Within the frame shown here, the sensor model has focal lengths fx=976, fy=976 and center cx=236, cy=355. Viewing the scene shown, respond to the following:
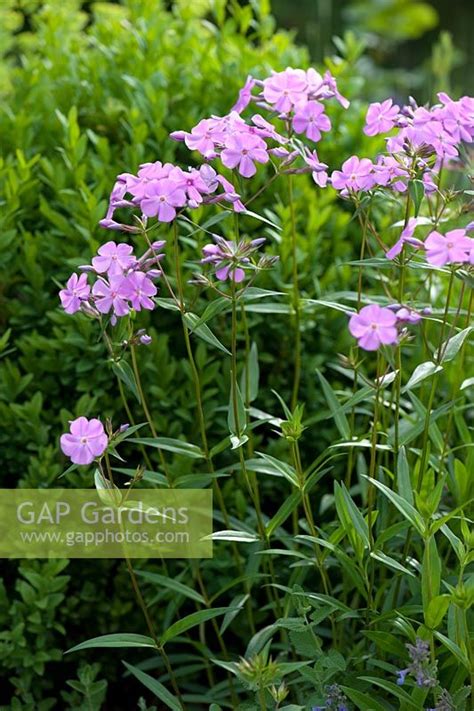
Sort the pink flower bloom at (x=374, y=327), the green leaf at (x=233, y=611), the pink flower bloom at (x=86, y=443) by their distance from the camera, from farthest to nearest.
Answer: the green leaf at (x=233, y=611) → the pink flower bloom at (x=86, y=443) → the pink flower bloom at (x=374, y=327)

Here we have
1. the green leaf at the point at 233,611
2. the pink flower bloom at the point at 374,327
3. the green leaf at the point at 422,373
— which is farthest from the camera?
the green leaf at the point at 233,611

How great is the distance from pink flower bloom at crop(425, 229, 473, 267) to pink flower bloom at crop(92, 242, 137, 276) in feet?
1.53

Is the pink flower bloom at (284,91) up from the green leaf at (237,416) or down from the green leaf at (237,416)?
up

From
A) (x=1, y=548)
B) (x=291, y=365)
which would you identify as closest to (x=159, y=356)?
(x=291, y=365)

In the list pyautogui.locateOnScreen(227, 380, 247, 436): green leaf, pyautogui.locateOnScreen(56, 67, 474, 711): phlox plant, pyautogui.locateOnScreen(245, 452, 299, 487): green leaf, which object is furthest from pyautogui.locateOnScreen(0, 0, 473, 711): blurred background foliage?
pyautogui.locateOnScreen(227, 380, 247, 436): green leaf

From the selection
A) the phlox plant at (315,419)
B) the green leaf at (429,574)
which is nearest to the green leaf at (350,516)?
the phlox plant at (315,419)

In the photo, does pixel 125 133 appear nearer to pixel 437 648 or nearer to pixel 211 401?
pixel 211 401

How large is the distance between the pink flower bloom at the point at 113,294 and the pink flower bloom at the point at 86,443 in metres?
0.18

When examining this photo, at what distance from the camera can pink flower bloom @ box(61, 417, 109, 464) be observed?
148 cm

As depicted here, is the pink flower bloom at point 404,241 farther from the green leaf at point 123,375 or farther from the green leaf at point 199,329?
the green leaf at point 123,375

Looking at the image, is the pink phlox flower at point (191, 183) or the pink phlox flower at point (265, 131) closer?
the pink phlox flower at point (191, 183)

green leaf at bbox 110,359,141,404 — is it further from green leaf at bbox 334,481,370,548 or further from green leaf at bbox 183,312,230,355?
green leaf at bbox 334,481,370,548

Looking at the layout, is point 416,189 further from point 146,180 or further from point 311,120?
point 146,180

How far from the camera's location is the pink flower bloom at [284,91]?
5.59ft
